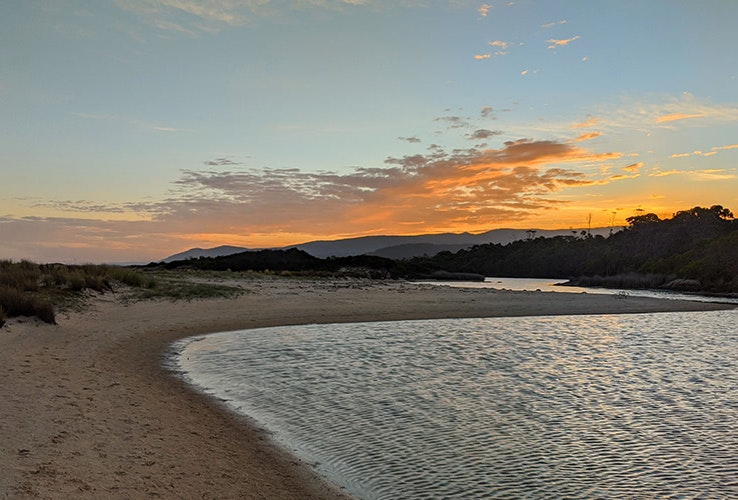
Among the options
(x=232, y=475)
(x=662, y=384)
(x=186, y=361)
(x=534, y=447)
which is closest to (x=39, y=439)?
(x=232, y=475)

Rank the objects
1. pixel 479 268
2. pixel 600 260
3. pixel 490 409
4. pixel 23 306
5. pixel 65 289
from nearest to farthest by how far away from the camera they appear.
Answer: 1. pixel 490 409
2. pixel 23 306
3. pixel 65 289
4. pixel 600 260
5. pixel 479 268

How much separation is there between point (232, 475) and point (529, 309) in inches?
1283

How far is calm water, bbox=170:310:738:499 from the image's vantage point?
7.37m

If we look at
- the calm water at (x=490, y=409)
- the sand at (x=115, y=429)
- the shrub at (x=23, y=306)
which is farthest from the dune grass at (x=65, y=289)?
the calm water at (x=490, y=409)

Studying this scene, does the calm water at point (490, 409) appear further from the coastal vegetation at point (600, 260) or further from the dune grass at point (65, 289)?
the coastal vegetation at point (600, 260)

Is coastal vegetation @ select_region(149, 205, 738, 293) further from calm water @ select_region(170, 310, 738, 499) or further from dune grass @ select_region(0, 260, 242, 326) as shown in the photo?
calm water @ select_region(170, 310, 738, 499)

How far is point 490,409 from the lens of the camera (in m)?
10.8

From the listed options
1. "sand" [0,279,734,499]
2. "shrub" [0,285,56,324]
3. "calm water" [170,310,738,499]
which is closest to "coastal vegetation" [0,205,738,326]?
"shrub" [0,285,56,324]

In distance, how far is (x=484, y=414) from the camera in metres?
10.5

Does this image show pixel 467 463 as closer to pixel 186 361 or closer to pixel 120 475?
pixel 120 475

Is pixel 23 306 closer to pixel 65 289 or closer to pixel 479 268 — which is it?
pixel 65 289

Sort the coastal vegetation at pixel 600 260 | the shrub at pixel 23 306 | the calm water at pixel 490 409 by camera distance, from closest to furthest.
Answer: the calm water at pixel 490 409
the shrub at pixel 23 306
the coastal vegetation at pixel 600 260

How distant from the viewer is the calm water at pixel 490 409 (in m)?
7.37

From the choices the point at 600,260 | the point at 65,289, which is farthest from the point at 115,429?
the point at 600,260
